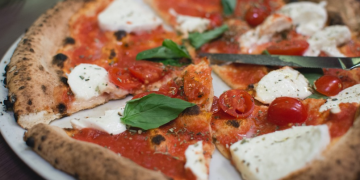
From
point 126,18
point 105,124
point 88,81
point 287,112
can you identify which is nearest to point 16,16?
point 126,18

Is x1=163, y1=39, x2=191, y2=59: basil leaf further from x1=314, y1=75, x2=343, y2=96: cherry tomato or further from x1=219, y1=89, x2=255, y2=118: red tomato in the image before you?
x1=314, y1=75, x2=343, y2=96: cherry tomato

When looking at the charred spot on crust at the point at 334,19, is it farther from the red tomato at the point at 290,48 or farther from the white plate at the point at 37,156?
the white plate at the point at 37,156

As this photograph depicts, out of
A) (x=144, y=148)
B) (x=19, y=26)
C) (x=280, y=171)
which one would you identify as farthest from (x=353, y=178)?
(x=19, y=26)

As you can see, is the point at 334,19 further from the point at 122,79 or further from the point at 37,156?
the point at 37,156

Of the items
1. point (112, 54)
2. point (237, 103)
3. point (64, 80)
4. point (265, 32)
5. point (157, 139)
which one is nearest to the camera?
point (157, 139)

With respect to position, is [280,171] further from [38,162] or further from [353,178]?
[38,162]

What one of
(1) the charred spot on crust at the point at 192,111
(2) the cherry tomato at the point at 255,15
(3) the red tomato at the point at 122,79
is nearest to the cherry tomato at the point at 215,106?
(1) the charred spot on crust at the point at 192,111
